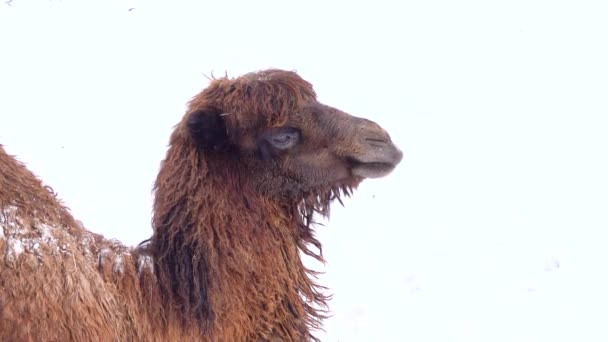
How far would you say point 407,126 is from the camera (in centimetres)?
1152

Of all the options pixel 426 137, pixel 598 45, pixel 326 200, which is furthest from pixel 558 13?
pixel 326 200

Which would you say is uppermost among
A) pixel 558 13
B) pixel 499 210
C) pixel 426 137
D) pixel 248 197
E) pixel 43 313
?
pixel 558 13

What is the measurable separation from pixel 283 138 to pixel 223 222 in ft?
1.74

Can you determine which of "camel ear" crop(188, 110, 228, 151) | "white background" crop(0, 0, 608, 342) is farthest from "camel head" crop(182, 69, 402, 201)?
"white background" crop(0, 0, 608, 342)

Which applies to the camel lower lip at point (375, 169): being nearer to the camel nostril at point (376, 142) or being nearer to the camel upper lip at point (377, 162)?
the camel upper lip at point (377, 162)

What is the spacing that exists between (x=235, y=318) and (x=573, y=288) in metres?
4.15

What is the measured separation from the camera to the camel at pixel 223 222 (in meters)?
4.75

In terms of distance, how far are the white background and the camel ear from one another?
332 cm

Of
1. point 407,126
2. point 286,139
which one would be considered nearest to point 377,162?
point 286,139

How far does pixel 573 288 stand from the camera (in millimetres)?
8258

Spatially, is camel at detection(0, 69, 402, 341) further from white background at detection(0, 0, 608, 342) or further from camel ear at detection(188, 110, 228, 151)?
white background at detection(0, 0, 608, 342)

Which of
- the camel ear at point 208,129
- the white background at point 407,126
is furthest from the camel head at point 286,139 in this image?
the white background at point 407,126

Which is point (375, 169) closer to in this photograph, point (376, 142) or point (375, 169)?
point (375, 169)

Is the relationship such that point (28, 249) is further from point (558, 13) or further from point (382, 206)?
point (558, 13)
